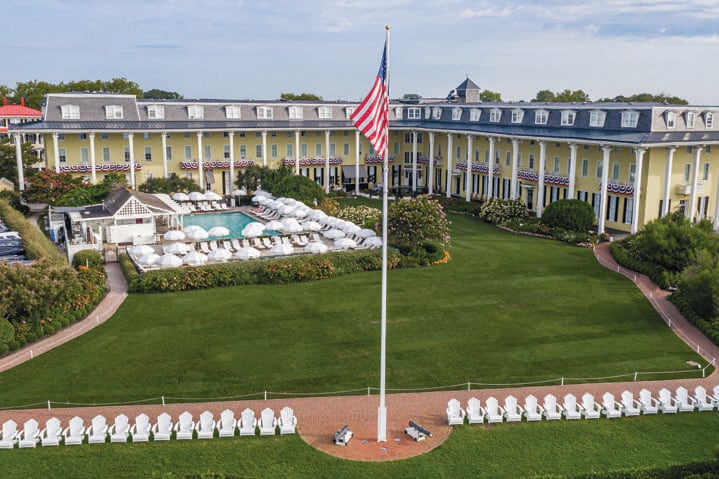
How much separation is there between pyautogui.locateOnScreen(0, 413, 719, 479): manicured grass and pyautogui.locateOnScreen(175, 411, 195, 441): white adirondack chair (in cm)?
23

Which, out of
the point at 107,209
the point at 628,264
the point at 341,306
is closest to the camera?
the point at 341,306

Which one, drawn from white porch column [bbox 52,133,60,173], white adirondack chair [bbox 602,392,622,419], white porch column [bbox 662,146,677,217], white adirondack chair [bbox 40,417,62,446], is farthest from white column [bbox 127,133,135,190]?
white adirondack chair [bbox 602,392,622,419]

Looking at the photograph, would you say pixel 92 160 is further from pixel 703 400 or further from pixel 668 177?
pixel 703 400

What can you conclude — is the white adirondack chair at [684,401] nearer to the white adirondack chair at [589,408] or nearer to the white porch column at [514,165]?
the white adirondack chair at [589,408]

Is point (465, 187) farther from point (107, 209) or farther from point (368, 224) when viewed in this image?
Result: point (107, 209)

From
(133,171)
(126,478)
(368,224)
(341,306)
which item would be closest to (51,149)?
(133,171)

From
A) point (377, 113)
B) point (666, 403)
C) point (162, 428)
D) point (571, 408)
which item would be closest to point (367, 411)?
Result: point (162, 428)

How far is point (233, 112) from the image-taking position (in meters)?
68.8

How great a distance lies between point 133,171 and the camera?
206 ft

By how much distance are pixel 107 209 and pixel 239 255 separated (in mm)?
12922

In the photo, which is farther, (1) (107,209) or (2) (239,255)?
(1) (107,209)

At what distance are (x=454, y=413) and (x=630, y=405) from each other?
6323mm

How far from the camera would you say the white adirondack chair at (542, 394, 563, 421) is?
2252 centimetres

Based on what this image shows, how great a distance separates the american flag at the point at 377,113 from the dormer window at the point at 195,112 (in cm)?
5062
